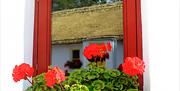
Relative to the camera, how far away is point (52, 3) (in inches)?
96.1

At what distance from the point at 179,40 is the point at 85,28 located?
29.4 inches

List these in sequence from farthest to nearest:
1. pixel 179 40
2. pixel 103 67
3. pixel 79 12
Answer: pixel 79 12, pixel 103 67, pixel 179 40

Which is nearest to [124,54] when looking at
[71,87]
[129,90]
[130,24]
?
[130,24]

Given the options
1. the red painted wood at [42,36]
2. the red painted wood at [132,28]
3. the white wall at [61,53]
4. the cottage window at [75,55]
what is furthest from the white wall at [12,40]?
the red painted wood at [132,28]

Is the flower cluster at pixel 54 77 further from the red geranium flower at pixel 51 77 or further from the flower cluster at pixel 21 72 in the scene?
the flower cluster at pixel 21 72

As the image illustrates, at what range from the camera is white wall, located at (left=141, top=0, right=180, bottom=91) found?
176 cm

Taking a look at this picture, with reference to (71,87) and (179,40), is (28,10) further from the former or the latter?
(179,40)

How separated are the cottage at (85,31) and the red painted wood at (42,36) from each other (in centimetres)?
5

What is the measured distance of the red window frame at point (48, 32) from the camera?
7.10 ft

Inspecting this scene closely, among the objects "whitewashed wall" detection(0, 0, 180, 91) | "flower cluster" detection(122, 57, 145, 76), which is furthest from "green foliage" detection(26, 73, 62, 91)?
"whitewashed wall" detection(0, 0, 180, 91)

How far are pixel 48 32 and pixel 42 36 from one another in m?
0.05

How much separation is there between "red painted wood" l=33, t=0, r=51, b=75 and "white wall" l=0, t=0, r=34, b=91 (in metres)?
0.06

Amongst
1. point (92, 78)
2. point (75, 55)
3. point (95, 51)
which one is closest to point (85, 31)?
point (75, 55)

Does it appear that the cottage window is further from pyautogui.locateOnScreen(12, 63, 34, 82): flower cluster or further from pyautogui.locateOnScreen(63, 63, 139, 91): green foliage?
pyautogui.locateOnScreen(12, 63, 34, 82): flower cluster
